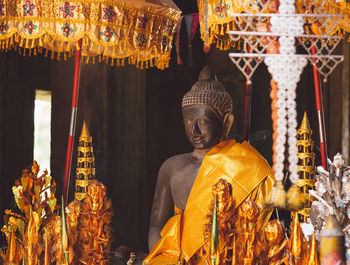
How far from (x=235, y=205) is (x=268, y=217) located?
19 cm

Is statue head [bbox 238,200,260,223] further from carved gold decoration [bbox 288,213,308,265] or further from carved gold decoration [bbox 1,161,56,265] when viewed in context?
carved gold decoration [bbox 1,161,56,265]

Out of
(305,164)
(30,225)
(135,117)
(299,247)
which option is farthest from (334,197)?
(135,117)

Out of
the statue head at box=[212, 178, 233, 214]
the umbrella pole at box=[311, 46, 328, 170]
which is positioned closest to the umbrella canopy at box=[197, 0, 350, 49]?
the umbrella pole at box=[311, 46, 328, 170]

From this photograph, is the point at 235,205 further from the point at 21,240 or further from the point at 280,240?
the point at 21,240

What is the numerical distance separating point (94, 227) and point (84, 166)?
0.50 metres

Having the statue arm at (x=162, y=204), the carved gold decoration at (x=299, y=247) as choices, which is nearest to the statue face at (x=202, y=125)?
the statue arm at (x=162, y=204)

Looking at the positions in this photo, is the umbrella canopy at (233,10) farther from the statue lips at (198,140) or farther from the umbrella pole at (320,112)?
the statue lips at (198,140)

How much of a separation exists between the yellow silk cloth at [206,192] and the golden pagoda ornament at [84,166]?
1.86ft

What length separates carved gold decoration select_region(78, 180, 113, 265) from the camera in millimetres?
3416

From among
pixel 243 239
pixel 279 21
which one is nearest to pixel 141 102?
pixel 243 239

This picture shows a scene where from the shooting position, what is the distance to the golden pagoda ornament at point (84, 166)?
149 inches

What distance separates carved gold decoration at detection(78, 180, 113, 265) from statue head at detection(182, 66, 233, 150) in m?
0.61

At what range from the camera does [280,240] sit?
2.95 meters

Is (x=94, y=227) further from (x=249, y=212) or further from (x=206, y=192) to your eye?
(x=249, y=212)
